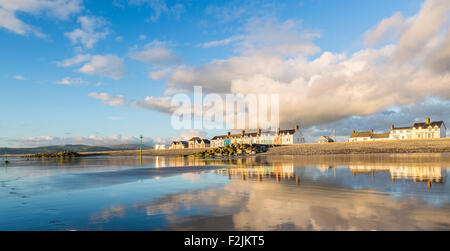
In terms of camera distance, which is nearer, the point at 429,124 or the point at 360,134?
the point at 429,124

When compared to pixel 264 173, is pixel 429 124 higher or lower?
higher

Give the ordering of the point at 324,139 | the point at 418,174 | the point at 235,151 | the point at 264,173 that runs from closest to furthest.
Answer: the point at 418,174 → the point at 264,173 → the point at 235,151 → the point at 324,139

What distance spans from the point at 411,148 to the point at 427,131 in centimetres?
5008

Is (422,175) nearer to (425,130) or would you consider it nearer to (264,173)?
(264,173)

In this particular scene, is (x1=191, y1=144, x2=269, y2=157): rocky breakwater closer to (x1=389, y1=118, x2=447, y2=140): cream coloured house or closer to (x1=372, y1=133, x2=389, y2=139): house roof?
(x1=389, y1=118, x2=447, y2=140): cream coloured house

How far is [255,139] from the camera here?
127 metres

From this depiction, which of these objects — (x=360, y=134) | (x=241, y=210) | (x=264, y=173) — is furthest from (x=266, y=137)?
(x=241, y=210)

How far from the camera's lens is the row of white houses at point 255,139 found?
111750 millimetres

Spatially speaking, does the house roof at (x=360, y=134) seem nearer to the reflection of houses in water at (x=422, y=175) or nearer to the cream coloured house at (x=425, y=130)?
the cream coloured house at (x=425, y=130)

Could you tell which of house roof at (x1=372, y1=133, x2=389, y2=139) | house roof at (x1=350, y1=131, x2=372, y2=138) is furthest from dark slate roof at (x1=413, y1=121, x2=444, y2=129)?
house roof at (x1=350, y1=131, x2=372, y2=138)

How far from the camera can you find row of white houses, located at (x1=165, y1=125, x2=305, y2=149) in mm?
111750

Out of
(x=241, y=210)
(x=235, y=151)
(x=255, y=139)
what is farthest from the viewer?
(x=255, y=139)
